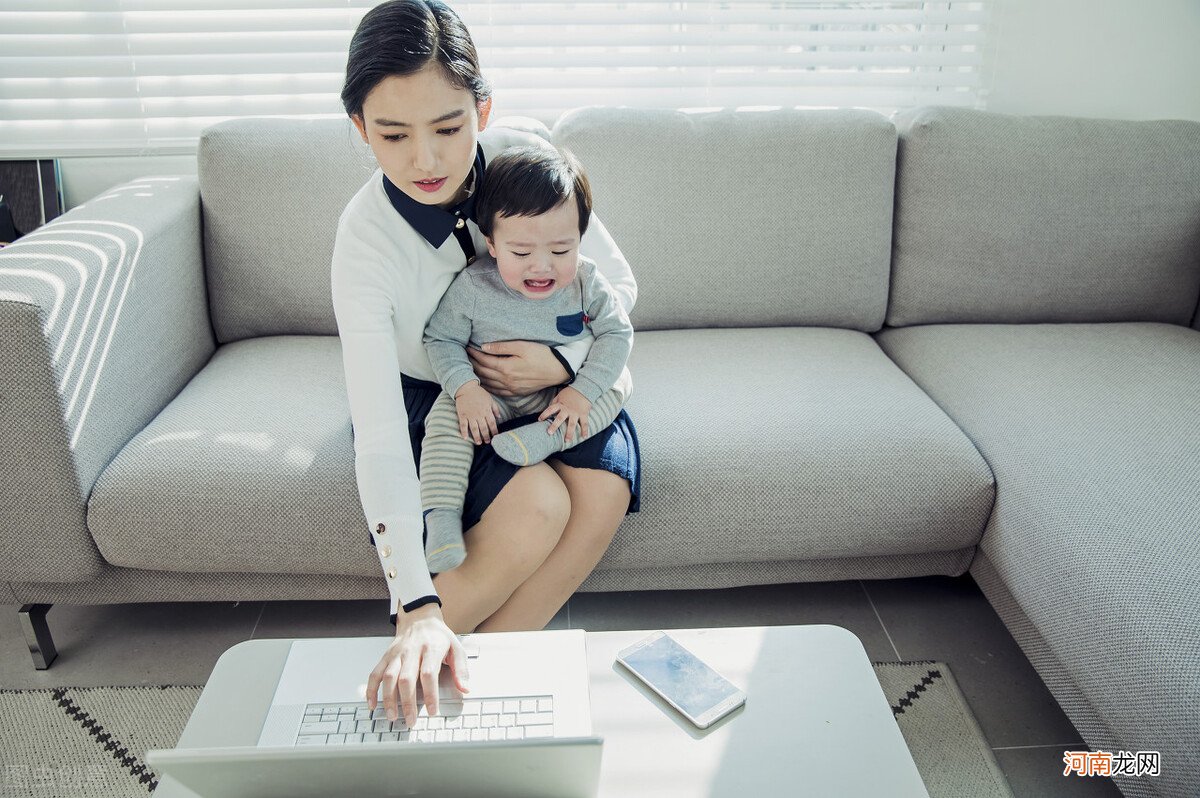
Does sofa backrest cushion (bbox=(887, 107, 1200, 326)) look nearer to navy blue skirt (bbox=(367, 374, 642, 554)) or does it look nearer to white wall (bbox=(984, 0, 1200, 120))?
white wall (bbox=(984, 0, 1200, 120))

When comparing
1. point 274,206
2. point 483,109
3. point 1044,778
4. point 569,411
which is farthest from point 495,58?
point 1044,778

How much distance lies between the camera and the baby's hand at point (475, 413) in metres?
1.32

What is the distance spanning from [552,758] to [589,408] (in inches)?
27.8

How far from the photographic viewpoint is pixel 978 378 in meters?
1.72

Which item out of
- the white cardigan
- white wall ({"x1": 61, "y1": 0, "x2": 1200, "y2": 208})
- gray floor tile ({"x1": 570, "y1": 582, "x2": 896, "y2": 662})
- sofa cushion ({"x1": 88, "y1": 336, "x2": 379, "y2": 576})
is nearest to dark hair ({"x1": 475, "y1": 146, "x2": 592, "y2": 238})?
the white cardigan

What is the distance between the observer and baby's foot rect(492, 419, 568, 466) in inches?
51.8

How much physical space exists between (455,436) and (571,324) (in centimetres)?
25

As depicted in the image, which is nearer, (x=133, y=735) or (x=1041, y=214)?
(x=133, y=735)

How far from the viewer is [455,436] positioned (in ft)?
4.40

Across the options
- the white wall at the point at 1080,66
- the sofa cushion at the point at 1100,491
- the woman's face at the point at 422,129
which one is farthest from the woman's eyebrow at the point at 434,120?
the white wall at the point at 1080,66

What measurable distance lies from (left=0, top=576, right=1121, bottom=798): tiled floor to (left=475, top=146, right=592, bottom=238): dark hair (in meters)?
0.79

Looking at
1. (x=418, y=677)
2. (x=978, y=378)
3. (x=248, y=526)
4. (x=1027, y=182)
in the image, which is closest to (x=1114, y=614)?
(x=978, y=378)

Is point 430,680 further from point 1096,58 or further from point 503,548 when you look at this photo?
point 1096,58

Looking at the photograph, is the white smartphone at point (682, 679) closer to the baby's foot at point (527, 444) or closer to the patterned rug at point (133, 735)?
the baby's foot at point (527, 444)
